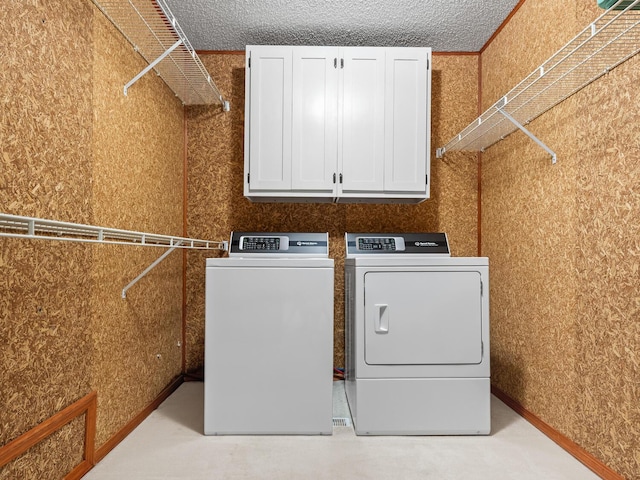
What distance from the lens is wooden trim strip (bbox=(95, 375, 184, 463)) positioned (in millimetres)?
1779

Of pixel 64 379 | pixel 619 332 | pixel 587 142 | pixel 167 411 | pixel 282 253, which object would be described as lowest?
pixel 167 411

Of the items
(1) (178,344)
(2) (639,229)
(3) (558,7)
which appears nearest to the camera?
(2) (639,229)

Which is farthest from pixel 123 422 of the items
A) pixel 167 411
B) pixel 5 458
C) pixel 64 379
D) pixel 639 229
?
pixel 639 229

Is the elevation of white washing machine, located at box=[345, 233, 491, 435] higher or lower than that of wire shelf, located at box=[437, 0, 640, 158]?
lower

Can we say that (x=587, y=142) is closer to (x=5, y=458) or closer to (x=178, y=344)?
(x=5, y=458)

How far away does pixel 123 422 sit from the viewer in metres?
1.97

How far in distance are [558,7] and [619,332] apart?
1.47 m

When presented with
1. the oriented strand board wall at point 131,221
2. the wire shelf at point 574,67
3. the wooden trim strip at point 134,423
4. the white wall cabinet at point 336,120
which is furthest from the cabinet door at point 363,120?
the wooden trim strip at point 134,423

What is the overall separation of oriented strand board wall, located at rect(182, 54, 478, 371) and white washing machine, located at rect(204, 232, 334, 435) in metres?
0.84

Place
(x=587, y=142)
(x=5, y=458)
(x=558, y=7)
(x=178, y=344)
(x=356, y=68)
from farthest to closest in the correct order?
(x=178, y=344) < (x=356, y=68) < (x=558, y=7) < (x=587, y=142) < (x=5, y=458)

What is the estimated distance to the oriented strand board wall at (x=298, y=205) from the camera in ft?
9.41

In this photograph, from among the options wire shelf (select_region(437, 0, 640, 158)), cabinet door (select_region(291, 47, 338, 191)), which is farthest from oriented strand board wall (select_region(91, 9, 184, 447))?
wire shelf (select_region(437, 0, 640, 158))

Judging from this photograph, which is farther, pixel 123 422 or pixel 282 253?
pixel 282 253

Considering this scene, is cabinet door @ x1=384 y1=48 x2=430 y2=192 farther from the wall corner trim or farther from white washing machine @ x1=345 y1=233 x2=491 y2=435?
the wall corner trim
